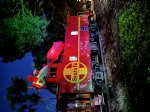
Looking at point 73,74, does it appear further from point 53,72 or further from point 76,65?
point 53,72

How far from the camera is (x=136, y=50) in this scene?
666 cm

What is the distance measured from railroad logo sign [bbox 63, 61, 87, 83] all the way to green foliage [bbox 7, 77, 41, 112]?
2.97m

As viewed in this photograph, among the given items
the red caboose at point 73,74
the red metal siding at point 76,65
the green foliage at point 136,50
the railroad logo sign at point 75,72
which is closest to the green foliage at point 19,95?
the red caboose at point 73,74

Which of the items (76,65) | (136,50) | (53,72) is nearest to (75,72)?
(76,65)

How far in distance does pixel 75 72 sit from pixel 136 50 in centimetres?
566

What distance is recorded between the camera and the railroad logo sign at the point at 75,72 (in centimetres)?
1181

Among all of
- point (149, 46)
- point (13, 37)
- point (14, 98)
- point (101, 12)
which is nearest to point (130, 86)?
point (149, 46)

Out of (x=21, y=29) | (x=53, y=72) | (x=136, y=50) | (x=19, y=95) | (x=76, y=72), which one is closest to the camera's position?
(x=136, y=50)

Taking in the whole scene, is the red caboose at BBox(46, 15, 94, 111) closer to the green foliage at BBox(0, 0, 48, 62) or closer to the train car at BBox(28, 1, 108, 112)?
the train car at BBox(28, 1, 108, 112)

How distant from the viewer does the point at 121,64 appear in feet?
24.9

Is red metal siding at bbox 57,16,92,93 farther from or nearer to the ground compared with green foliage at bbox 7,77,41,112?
farther from the ground

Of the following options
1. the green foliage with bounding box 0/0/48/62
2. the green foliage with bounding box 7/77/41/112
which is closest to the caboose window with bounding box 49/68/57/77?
A: the green foliage with bounding box 7/77/41/112

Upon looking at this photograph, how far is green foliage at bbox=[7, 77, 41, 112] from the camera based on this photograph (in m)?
13.4

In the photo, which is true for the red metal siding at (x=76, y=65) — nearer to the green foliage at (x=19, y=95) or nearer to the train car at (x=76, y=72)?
the train car at (x=76, y=72)
